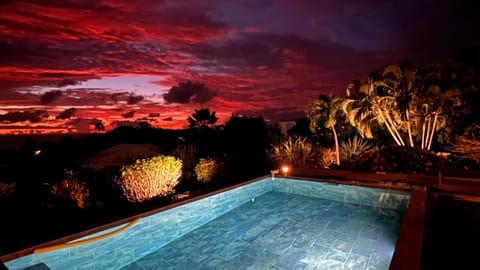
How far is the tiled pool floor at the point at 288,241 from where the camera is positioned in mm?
3471

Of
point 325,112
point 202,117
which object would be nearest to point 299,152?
point 325,112

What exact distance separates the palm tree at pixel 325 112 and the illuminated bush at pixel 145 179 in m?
7.48

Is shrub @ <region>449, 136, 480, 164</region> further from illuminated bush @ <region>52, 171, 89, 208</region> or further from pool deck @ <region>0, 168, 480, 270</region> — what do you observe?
illuminated bush @ <region>52, 171, 89, 208</region>

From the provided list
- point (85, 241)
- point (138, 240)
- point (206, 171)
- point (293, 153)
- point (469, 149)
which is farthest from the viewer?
point (293, 153)

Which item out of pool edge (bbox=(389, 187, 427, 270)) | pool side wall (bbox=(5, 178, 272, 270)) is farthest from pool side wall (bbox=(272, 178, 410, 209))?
pool side wall (bbox=(5, 178, 272, 270))

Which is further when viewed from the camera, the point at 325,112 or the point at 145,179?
the point at 325,112

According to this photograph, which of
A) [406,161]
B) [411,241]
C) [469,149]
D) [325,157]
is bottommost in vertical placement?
[411,241]

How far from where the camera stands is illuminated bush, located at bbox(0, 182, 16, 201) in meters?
5.44

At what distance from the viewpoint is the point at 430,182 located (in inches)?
253

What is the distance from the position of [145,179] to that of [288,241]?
10.9 feet

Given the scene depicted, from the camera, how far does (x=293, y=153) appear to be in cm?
993

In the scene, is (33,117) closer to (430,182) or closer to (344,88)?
(344,88)

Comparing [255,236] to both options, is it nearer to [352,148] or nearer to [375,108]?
[375,108]

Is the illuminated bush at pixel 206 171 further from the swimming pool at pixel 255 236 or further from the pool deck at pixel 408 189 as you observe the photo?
the swimming pool at pixel 255 236
